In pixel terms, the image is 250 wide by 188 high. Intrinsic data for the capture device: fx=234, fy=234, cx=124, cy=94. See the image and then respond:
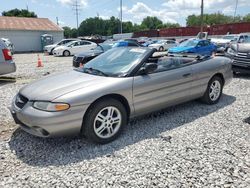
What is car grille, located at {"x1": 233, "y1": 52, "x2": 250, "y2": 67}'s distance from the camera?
8.22 meters

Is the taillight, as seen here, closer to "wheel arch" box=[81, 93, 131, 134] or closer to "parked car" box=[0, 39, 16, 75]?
"parked car" box=[0, 39, 16, 75]

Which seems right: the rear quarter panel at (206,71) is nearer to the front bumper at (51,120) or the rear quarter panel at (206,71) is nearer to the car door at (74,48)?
the front bumper at (51,120)

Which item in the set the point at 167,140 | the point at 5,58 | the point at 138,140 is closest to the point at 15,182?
the point at 138,140

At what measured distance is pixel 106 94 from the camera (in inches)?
138

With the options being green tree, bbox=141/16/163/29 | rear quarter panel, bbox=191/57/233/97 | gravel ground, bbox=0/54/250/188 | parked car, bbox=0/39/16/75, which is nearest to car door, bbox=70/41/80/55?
parked car, bbox=0/39/16/75

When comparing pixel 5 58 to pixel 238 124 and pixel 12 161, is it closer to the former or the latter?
pixel 12 161

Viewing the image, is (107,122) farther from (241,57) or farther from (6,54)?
(241,57)

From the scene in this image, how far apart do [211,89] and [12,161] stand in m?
4.24

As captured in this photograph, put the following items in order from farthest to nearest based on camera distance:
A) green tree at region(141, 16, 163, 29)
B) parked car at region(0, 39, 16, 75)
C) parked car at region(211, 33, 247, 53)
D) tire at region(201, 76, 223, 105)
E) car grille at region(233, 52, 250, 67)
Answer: green tree at region(141, 16, 163, 29), parked car at region(211, 33, 247, 53), car grille at region(233, 52, 250, 67), parked car at region(0, 39, 16, 75), tire at region(201, 76, 223, 105)

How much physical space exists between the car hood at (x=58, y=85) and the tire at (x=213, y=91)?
8.60 feet

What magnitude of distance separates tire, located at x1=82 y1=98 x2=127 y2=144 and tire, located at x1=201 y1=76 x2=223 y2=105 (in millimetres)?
2393

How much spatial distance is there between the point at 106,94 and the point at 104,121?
0.42 meters

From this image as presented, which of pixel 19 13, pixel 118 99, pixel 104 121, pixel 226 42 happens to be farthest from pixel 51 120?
pixel 19 13

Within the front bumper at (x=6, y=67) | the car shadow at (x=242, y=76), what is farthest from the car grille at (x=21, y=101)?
the car shadow at (x=242, y=76)
